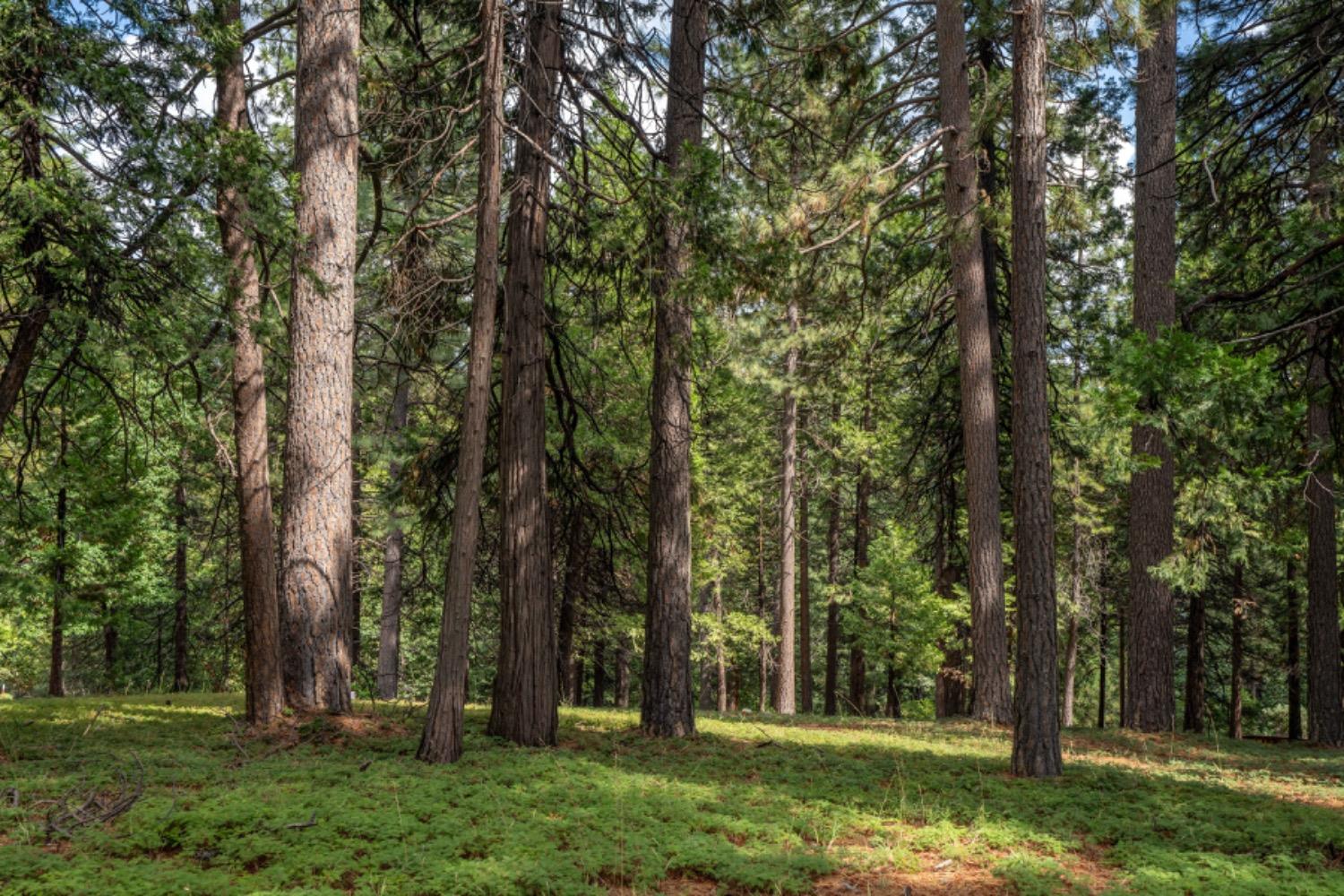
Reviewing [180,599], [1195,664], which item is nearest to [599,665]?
[180,599]

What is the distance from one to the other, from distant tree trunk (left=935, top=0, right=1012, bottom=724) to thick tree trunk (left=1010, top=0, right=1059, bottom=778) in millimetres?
3687

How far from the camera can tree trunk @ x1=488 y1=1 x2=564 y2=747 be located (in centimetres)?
832

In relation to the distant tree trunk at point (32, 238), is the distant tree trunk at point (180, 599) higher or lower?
lower

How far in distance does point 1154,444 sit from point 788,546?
916cm

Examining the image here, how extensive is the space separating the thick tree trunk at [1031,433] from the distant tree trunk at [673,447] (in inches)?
137

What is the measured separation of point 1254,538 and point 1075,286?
6.67 metres

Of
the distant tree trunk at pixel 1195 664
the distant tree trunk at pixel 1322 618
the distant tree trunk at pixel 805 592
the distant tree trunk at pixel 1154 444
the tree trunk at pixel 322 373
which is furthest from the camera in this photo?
the distant tree trunk at pixel 805 592

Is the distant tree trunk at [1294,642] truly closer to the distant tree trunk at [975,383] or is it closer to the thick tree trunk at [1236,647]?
the thick tree trunk at [1236,647]

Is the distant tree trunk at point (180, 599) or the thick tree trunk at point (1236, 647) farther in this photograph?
the thick tree trunk at point (1236, 647)

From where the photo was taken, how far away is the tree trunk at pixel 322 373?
829 cm

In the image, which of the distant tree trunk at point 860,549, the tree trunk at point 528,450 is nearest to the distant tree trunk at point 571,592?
the tree trunk at point 528,450

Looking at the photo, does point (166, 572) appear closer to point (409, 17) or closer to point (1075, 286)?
point (409, 17)

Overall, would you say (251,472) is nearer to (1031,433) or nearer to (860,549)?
(1031,433)

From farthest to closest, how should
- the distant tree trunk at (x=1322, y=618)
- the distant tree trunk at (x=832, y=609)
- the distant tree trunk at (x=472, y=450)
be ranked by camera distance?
1. the distant tree trunk at (x=832, y=609)
2. the distant tree trunk at (x=1322, y=618)
3. the distant tree trunk at (x=472, y=450)
